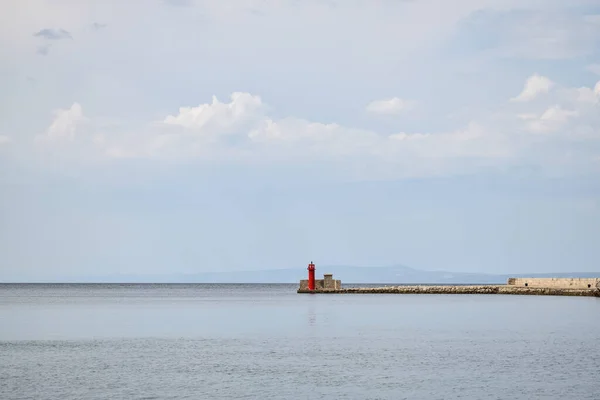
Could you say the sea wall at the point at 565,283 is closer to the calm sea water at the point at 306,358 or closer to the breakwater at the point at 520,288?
the breakwater at the point at 520,288

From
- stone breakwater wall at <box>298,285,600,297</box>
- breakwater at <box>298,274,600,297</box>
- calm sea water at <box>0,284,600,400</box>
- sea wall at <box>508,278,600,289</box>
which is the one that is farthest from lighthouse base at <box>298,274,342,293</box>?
calm sea water at <box>0,284,600,400</box>

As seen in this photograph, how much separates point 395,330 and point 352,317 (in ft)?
36.2

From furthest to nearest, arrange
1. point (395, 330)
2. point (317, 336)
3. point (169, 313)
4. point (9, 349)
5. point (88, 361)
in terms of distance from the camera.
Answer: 1. point (169, 313)
2. point (395, 330)
3. point (317, 336)
4. point (9, 349)
5. point (88, 361)

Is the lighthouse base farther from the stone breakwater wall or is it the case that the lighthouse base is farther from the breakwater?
the stone breakwater wall

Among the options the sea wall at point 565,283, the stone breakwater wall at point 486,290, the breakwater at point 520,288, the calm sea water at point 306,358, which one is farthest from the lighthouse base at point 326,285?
the calm sea water at point 306,358

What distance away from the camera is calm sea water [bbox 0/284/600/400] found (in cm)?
2455

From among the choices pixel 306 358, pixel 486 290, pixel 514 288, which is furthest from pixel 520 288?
pixel 306 358

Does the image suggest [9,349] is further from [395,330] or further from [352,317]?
[352,317]

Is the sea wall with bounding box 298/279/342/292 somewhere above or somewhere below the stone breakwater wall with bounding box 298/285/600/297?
above

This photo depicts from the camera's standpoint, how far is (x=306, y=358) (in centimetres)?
3188

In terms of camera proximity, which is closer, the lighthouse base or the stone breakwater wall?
the stone breakwater wall

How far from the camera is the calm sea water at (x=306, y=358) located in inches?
966

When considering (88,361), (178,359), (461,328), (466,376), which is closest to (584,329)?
(461,328)

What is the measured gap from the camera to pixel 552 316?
53.4 m
